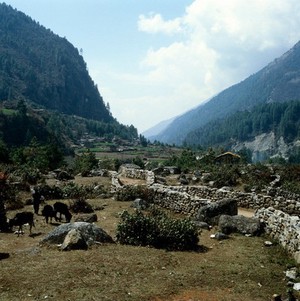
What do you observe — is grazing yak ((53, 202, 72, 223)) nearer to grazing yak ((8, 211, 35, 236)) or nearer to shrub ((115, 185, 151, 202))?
grazing yak ((8, 211, 35, 236))

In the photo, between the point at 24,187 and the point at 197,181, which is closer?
the point at 24,187

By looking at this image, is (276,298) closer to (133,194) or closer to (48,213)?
(48,213)

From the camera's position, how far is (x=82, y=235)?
17.1 metres

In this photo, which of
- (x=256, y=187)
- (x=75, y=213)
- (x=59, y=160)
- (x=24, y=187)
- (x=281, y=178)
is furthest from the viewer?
(x=59, y=160)

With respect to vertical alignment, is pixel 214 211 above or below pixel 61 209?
below

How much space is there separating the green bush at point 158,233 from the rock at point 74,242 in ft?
7.16

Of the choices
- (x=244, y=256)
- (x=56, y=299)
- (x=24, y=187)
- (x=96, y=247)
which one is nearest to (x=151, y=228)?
(x=96, y=247)

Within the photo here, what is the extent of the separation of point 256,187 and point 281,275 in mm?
25565

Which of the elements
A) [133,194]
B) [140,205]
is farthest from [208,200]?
[133,194]

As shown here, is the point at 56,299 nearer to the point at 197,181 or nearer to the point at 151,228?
the point at 151,228

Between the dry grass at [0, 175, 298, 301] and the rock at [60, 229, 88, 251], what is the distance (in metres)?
0.40

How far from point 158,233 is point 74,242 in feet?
12.6

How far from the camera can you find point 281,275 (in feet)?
47.8

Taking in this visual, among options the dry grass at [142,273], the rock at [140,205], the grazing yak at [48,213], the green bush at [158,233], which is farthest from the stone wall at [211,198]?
the grazing yak at [48,213]
